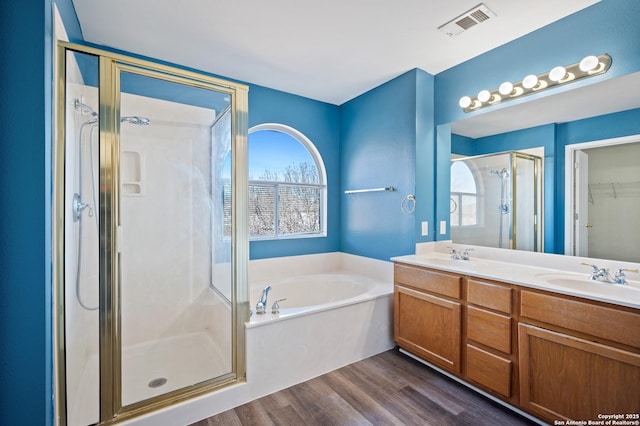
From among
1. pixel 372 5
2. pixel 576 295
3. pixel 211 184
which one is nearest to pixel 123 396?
pixel 211 184

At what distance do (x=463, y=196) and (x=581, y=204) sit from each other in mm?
889

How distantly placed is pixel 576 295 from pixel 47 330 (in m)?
2.44

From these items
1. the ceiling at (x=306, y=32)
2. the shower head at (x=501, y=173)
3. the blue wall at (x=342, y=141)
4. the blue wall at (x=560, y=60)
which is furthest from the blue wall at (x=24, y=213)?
the shower head at (x=501, y=173)

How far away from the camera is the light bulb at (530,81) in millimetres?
2021

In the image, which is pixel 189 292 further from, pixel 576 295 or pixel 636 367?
pixel 636 367

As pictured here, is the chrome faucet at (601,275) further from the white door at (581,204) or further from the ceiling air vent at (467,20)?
the ceiling air vent at (467,20)

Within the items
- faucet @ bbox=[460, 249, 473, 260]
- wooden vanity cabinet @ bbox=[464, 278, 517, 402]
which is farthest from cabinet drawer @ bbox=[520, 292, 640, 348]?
faucet @ bbox=[460, 249, 473, 260]

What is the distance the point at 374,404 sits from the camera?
189 cm

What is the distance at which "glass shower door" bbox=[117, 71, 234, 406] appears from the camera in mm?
1872

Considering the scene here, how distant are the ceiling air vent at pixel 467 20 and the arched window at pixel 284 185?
1758 millimetres

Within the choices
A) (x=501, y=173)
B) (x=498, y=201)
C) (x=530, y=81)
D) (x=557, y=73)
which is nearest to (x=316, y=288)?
(x=498, y=201)

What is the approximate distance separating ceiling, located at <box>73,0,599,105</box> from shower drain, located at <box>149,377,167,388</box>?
2.41 m

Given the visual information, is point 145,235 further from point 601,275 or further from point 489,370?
point 601,275

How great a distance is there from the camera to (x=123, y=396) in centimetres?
164
